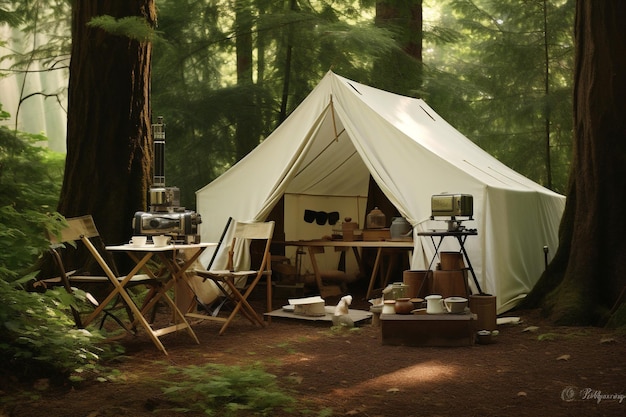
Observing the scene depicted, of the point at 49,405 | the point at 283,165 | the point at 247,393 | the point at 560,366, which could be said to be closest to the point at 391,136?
the point at 283,165

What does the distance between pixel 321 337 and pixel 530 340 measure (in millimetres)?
1446

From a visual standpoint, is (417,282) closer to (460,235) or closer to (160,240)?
(460,235)

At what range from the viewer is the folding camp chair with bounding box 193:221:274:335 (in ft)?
16.9

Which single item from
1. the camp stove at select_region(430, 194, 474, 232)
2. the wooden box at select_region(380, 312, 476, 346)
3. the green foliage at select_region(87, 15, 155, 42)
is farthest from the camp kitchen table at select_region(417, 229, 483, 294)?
the green foliage at select_region(87, 15, 155, 42)

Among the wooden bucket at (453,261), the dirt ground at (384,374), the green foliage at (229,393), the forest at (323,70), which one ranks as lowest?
the dirt ground at (384,374)

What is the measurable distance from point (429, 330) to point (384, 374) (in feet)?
3.08

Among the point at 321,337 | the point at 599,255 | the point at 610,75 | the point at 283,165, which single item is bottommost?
the point at 321,337

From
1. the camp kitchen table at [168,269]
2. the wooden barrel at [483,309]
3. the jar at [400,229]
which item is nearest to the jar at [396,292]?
the wooden barrel at [483,309]

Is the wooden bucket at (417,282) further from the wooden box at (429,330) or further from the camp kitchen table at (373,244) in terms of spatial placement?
the camp kitchen table at (373,244)

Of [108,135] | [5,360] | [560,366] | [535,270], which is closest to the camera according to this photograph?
[5,360]

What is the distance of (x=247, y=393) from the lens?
10.6ft

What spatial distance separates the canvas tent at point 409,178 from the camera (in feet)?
19.3

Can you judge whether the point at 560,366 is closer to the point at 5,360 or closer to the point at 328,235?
the point at 5,360

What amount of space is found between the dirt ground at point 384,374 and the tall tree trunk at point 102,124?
1.45m
